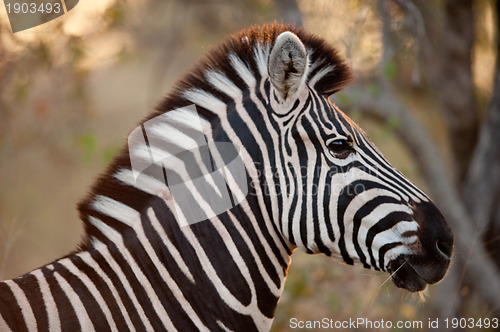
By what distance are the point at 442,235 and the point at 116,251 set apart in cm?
197

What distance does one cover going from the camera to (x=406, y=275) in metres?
2.99

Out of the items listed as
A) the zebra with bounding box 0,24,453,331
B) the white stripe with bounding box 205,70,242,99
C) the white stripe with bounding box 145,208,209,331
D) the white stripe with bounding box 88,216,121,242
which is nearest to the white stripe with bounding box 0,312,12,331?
the zebra with bounding box 0,24,453,331

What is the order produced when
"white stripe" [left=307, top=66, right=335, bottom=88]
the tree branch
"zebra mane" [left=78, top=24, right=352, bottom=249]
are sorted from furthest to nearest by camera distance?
the tree branch
"white stripe" [left=307, top=66, right=335, bottom=88]
"zebra mane" [left=78, top=24, right=352, bottom=249]

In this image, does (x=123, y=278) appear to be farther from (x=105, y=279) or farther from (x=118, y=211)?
(x=118, y=211)

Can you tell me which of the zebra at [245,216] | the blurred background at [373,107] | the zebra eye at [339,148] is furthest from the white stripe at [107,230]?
the blurred background at [373,107]

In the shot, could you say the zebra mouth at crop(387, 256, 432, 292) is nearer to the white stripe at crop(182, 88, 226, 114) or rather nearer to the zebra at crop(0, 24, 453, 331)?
the zebra at crop(0, 24, 453, 331)

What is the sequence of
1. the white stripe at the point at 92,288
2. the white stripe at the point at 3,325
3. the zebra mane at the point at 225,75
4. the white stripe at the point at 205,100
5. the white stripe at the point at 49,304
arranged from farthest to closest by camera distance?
the white stripe at the point at 205,100 < the zebra mane at the point at 225,75 < the white stripe at the point at 92,288 < the white stripe at the point at 49,304 < the white stripe at the point at 3,325

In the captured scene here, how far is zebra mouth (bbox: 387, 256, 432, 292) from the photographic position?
295 centimetres

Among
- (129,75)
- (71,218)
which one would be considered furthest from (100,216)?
(129,75)

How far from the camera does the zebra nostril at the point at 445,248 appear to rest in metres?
2.95

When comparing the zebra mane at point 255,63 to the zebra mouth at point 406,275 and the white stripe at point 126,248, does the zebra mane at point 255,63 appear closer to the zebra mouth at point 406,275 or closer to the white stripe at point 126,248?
the white stripe at point 126,248

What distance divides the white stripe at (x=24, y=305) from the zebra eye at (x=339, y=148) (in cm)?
196

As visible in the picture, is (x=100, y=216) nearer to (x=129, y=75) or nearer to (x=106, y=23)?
(x=106, y=23)

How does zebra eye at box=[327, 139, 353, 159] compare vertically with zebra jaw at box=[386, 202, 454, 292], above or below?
above
